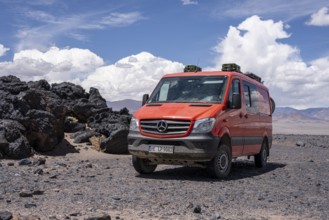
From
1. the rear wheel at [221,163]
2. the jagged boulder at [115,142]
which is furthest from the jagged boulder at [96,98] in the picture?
the rear wheel at [221,163]

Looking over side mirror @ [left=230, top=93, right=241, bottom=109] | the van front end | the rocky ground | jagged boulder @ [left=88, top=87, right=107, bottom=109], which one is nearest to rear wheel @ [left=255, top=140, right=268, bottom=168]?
the rocky ground

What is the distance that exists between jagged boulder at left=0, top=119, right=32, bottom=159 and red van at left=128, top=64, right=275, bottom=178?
466cm

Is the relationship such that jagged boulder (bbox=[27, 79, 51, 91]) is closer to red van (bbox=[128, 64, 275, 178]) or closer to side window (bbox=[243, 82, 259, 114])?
red van (bbox=[128, 64, 275, 178])

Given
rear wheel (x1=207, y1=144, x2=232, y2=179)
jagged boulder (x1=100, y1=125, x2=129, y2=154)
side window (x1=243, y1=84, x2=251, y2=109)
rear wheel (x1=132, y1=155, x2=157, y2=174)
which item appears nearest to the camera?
rear wheel (x1=207, y1=144, x2=232, y2=179)

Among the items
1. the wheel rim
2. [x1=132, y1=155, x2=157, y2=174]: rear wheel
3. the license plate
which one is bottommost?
[x1=132, y1=155, x2=157, y2=174]: rear wheel

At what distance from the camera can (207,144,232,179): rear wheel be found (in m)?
9.73

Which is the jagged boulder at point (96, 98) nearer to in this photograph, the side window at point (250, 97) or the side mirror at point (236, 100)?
the side window at point (250, 97)

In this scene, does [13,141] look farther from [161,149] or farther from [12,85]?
[161,149]

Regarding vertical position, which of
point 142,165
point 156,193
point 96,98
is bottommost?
point 156,193

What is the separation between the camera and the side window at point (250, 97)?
1156 cm

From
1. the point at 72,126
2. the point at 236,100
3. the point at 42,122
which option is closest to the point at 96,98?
Result: the point at 72,126

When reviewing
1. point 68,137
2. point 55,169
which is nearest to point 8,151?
point 55,169

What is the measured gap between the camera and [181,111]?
955 centimetres

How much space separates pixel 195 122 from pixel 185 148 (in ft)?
1.90
